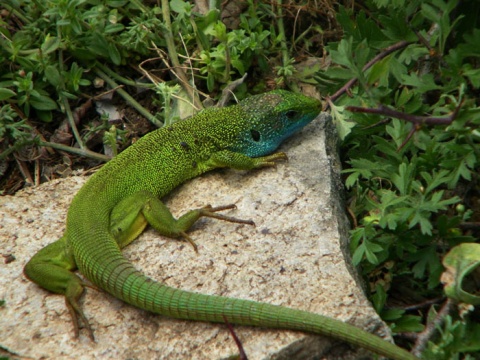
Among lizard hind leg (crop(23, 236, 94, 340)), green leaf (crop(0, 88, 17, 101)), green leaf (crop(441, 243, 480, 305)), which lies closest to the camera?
green leaf (crop(441, 243, 480, 305))

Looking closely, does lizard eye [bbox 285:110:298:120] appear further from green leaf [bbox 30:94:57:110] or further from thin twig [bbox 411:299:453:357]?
green leaf [bbox 30:94:57:110]

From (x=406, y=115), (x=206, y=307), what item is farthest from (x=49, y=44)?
(x=406, y=115)

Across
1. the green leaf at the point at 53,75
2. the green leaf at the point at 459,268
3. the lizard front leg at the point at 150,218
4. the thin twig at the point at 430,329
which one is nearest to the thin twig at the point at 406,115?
the green leaf at the point at 459,268

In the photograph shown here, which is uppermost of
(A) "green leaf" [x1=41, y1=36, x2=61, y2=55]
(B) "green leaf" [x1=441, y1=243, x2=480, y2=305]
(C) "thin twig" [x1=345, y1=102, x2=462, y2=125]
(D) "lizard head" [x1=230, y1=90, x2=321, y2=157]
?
(C) "thin twig" [x1=345, y1=102, x2=462, y2=125]

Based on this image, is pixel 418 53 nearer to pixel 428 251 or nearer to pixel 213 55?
pixel 428 251

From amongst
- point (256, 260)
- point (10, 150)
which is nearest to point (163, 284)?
point (256, 260)

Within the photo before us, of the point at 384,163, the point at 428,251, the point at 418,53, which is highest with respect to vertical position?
the point at 418,53

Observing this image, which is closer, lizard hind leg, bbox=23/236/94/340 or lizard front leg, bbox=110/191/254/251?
lizard hind leg, bbox=23/236/94/340

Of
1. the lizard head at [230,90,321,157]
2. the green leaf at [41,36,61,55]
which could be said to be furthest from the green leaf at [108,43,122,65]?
the lizard head at [230,90,321,157]

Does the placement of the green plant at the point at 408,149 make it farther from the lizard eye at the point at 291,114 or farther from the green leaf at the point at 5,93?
the green leaf at the point at 5,93

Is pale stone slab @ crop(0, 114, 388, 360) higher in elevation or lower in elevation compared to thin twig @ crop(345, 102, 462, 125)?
lower
